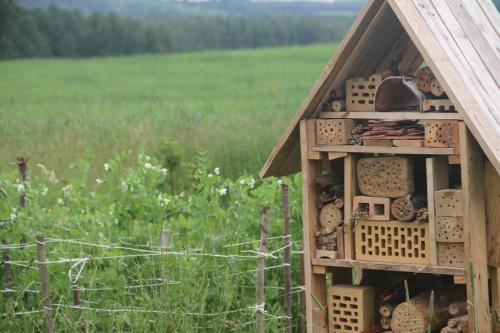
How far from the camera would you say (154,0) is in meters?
116

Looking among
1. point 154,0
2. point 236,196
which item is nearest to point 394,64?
point 236,196

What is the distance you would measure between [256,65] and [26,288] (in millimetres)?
36601

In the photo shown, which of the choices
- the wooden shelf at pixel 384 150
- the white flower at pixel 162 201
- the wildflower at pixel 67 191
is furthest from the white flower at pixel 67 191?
the wooden shelf at pixel 384 150

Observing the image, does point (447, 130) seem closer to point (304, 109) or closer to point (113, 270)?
point (304, 109)

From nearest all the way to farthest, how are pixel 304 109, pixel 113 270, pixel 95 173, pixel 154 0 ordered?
pixel 304 109
pixel 113 270
pixel 95 173
pixel 154 0

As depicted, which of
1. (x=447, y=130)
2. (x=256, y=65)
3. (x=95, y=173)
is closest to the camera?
(x=447, y=130)

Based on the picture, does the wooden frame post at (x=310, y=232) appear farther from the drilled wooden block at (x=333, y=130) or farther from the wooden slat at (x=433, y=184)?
the wooden slat at (x=433, y=184)

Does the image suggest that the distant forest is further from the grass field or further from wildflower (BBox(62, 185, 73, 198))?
wildflower (BBox(62, 185, 73, 198))

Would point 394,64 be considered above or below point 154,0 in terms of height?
below

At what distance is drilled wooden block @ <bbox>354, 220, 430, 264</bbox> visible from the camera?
5.77m

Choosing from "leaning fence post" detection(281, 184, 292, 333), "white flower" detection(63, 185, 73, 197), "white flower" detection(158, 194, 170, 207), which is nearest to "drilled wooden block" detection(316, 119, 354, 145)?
"leaning fence post" detection(281, 184, 292, 333)

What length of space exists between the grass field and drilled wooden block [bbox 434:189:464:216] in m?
4.51

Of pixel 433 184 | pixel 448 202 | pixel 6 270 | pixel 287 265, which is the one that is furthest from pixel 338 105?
pixel 6 270

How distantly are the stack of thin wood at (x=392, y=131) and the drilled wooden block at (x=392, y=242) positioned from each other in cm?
47
